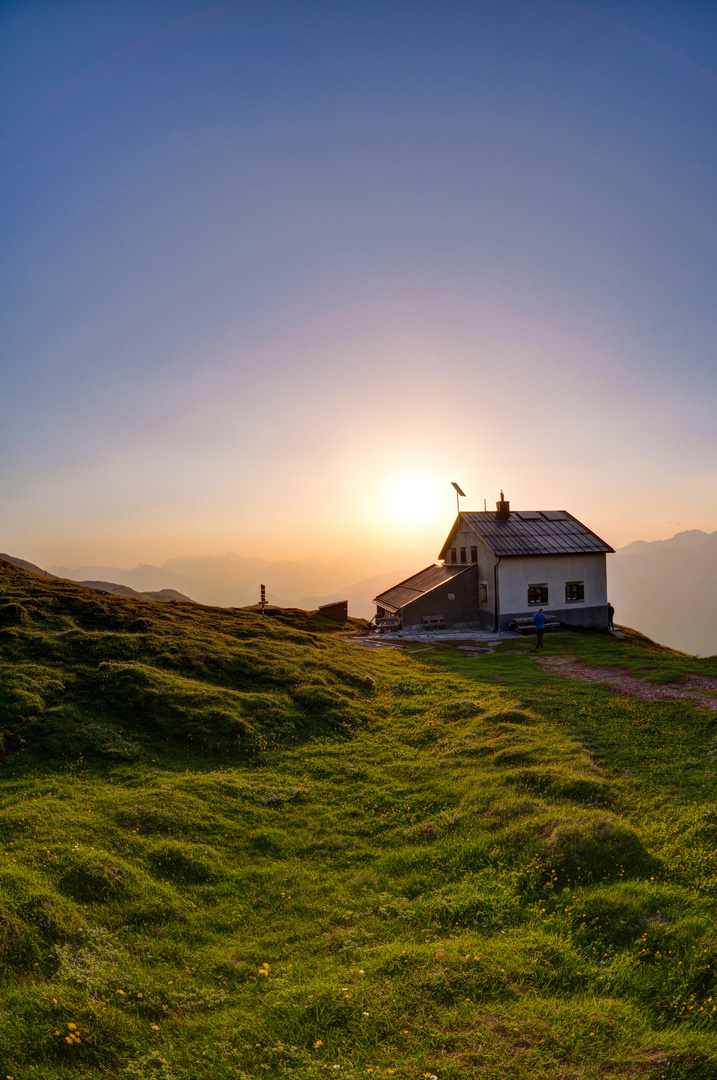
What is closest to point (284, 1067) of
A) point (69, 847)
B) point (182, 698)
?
point (69, 847)

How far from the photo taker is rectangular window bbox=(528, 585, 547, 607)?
48.8m

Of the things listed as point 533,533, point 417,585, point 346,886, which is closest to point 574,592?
point 533,533

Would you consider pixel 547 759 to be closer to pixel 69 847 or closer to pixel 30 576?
pixel 69 847

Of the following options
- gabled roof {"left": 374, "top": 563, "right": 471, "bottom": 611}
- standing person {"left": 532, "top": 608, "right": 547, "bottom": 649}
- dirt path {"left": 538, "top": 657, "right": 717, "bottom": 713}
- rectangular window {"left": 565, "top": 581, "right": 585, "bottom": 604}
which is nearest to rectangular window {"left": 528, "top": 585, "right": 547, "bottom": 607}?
rectangular window {"left": 565, "top": 581, "right": 585, "bottom": 604}

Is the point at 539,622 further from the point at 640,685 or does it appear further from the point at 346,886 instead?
the point at 346,886

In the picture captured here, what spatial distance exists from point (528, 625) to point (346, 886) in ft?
129

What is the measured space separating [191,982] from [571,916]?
5.93 metres

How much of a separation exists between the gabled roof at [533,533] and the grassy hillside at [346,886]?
94.1 feet

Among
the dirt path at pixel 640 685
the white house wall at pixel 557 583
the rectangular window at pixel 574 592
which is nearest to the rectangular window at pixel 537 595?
the white house wall at pixel 557 583

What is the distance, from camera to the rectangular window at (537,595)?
48.8m

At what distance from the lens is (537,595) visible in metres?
49.1

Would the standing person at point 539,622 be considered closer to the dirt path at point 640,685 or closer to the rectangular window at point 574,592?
the dirt path at point 640,685

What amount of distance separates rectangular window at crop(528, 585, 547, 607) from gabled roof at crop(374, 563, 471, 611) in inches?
228

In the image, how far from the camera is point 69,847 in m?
10.6
